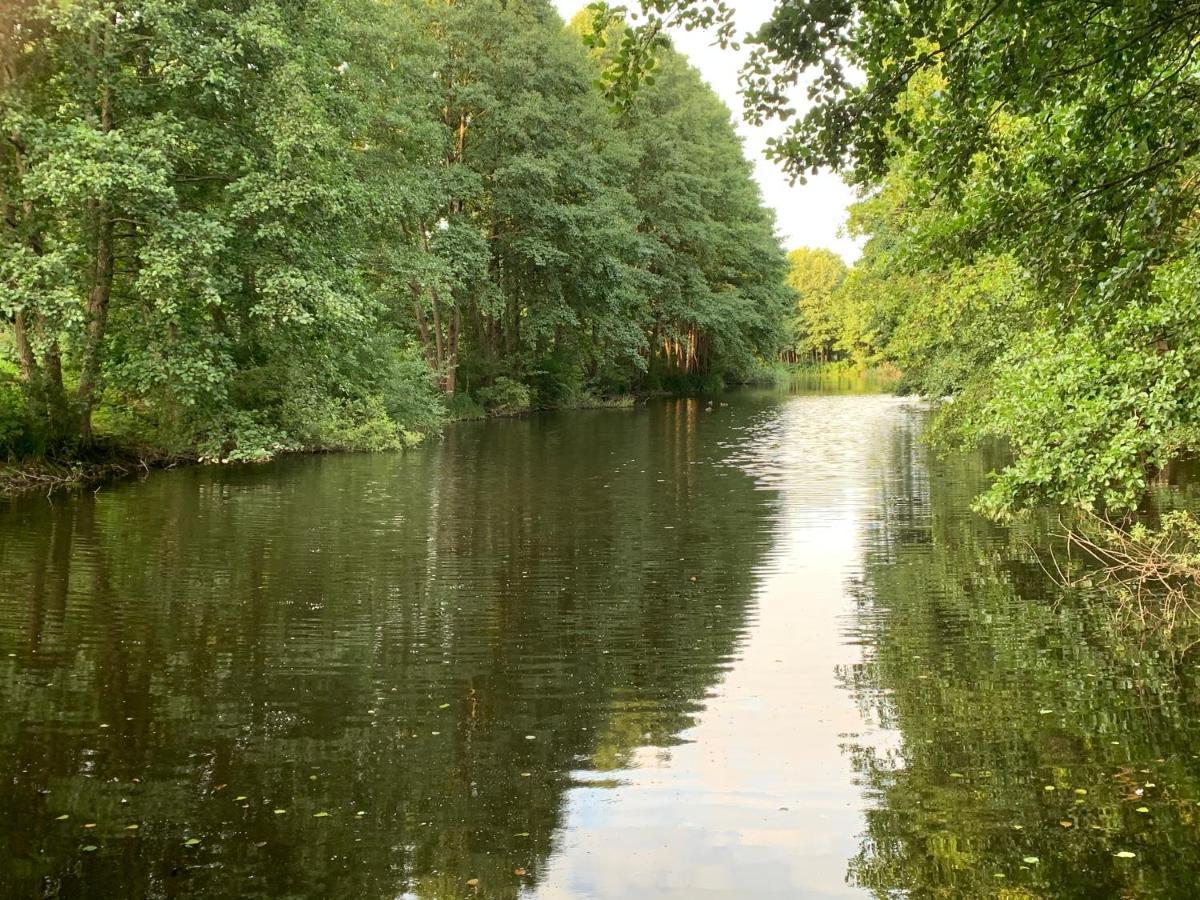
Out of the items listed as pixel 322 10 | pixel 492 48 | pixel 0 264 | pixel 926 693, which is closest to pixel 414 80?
pixel 492 48

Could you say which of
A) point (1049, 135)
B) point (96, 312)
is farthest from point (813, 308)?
point (1049, 135)

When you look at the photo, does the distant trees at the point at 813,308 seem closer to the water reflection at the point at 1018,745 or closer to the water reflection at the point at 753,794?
the water reflection at the point at 1018,745

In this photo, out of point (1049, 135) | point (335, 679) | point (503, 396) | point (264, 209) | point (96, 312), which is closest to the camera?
point (335, 679)

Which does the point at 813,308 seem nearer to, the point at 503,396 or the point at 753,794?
the point at 503,396

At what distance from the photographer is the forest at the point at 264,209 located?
20.2 m

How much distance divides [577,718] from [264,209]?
16.3 meters

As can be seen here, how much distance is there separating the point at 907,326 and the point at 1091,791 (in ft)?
53.3

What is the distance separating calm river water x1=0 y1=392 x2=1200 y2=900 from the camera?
217 inches

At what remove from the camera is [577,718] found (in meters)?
7.75

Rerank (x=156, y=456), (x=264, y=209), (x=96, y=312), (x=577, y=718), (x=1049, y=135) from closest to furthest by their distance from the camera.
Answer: (x=577, y=718) < (x=1049, y=135) < (x=264, y=209) < (x=96, y=312) < (x=156, y=456)

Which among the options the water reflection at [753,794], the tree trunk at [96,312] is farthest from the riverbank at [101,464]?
the water reflection at [753,794]

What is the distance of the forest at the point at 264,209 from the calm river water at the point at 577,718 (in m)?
4.47

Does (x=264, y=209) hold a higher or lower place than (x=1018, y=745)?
higher

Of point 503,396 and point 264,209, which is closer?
point 264,209
